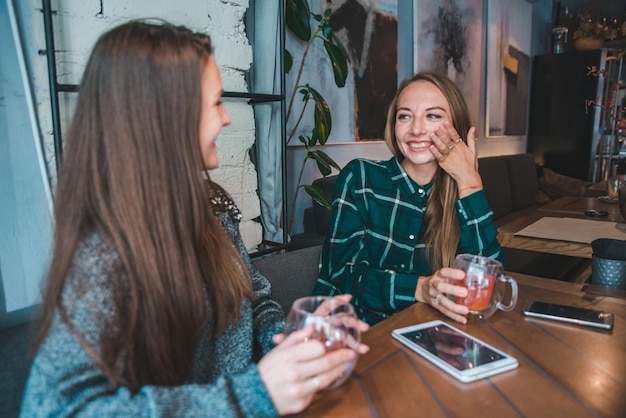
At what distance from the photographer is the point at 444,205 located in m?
1.40

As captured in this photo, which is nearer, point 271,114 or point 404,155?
point 404,155

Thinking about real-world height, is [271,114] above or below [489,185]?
above

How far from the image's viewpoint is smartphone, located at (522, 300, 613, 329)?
0.86m

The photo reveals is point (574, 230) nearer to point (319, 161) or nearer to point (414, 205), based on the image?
point (414, 205)

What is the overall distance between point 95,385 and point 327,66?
2.44 metres

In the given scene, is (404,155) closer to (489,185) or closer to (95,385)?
(95,385)

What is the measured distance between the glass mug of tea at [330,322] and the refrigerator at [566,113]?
548 cm

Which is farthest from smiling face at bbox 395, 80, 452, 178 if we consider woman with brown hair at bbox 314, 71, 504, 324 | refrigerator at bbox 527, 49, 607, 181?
refrigerator at bbox 527, 49, 607, 181

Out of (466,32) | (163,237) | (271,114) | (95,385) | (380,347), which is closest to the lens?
(95,385)

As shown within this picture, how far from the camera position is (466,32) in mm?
4168

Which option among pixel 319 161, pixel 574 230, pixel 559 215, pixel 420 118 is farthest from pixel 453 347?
pixel 559 215

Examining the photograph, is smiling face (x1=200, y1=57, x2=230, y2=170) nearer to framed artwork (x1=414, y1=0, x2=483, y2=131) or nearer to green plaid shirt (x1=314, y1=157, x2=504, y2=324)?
green plaid shirt (x1=314, y1=157, x2=504, y2=324)

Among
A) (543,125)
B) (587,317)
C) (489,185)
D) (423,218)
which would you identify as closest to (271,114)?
(423,218)

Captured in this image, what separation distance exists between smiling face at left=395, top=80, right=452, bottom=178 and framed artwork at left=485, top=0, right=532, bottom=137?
3.62 metres
